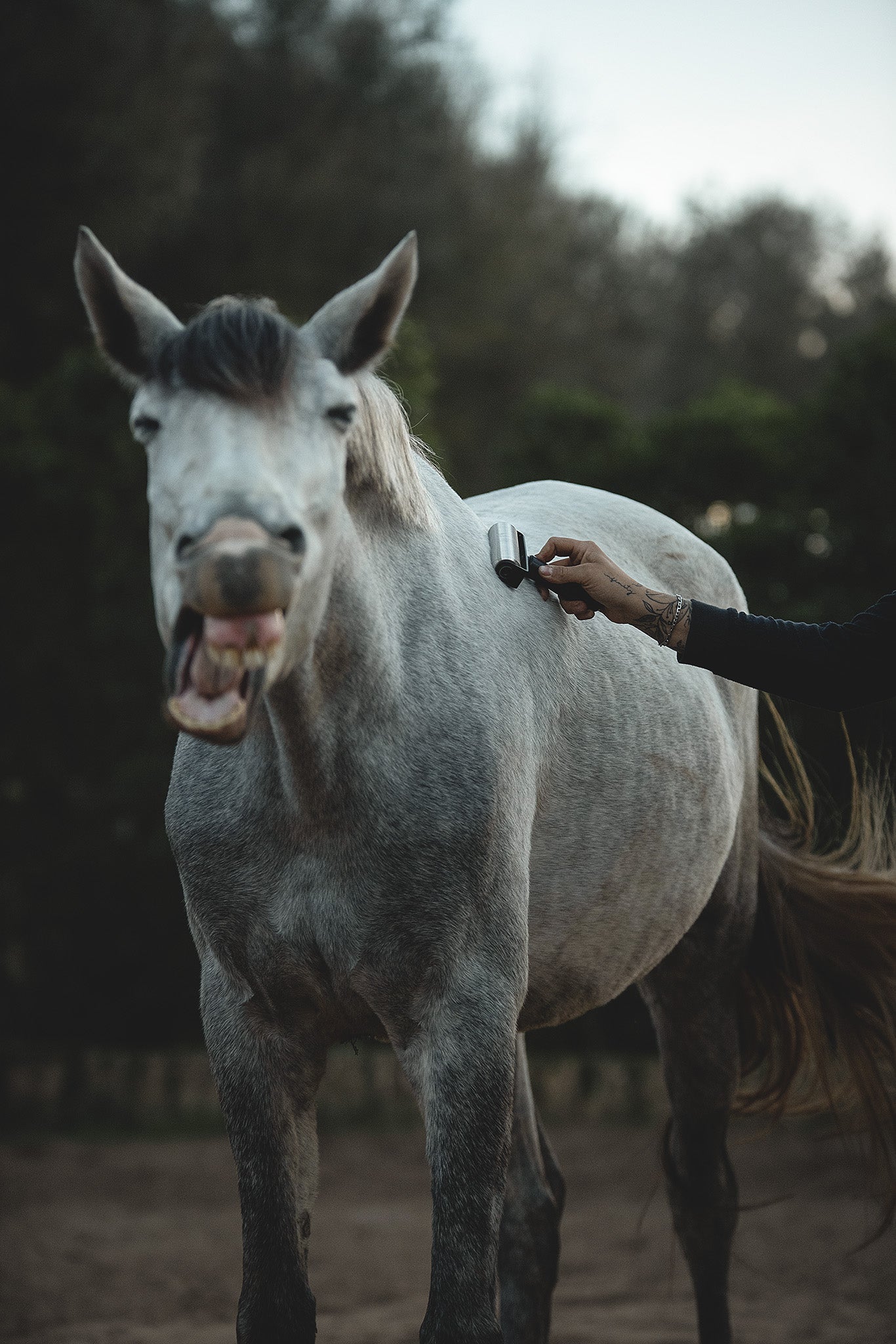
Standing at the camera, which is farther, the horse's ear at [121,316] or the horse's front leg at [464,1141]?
the horse's front leg at [464,1141]

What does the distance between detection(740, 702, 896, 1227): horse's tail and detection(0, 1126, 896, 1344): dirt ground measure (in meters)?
0.35

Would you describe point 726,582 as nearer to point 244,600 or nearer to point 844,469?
point 244,600

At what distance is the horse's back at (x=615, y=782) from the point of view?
240cm

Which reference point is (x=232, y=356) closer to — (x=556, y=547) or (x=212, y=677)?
(x=212, y=677)

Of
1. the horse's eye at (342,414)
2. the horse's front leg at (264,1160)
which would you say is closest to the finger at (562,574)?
the horse's eye at (342,414)

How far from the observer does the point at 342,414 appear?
5.67 ft

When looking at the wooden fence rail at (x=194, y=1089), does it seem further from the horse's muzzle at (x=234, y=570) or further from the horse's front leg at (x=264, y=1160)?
the horse's muzzle at (x=234, y=570)

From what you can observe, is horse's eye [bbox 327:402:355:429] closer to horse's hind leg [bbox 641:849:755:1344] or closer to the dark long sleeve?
the dark long sleeve

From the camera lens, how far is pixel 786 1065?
352 centimetres

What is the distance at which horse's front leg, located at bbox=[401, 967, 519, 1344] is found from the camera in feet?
6.42

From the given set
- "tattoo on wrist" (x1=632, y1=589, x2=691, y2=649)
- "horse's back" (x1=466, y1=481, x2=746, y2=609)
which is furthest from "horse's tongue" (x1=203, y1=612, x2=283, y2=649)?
"horse's back" (x1=466, y1=481, x2=746, y2=609)

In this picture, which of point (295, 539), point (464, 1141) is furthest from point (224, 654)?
point (464, 1141)

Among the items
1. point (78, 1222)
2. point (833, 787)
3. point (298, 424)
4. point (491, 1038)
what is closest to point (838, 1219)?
point (833, 787)

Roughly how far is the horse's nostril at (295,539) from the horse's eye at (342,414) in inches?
8.4
